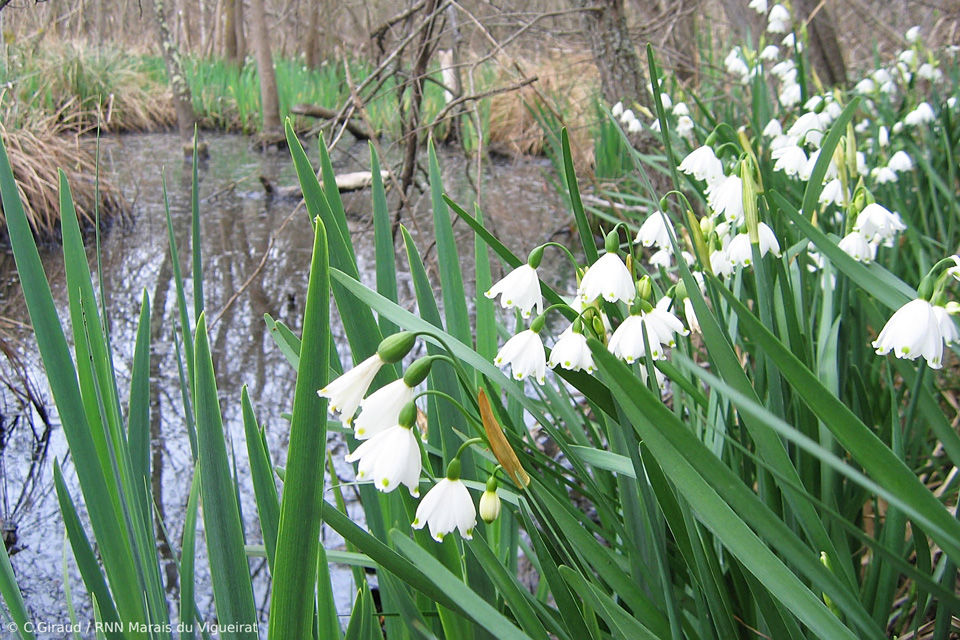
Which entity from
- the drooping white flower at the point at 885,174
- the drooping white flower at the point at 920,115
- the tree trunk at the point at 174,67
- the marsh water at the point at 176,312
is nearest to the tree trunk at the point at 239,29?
the tree trunk at the point at 174,67

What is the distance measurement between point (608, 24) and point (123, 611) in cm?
341

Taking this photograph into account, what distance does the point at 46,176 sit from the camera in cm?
494

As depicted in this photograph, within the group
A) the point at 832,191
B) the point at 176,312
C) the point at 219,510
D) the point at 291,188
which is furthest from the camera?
the point at 291,188

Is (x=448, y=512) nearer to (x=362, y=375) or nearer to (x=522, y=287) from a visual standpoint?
(x=362, y=375)

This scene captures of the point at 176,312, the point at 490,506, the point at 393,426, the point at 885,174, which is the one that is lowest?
the point at 176,312

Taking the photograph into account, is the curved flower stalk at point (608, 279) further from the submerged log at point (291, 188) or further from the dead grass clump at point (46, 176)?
the submerged log at point (291, 188)

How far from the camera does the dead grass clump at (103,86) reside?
23.0 feet

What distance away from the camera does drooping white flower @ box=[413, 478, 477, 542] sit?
811mm

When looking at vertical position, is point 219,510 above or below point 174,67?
below

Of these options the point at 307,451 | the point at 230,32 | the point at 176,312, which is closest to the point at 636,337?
the point at 307,451

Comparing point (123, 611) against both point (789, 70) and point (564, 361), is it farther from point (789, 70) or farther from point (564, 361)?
point (789, 70)

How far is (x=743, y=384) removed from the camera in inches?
30.9

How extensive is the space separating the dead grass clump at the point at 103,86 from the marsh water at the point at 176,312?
24.8 inches

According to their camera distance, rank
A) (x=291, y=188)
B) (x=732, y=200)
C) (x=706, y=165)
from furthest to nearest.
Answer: (x=291, y=188) → (x=706, y=165) → (x=732, y=200)
